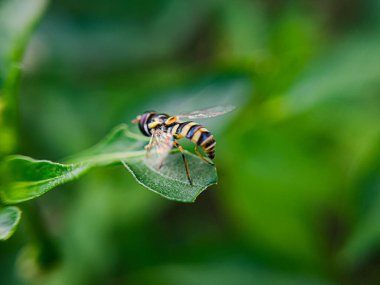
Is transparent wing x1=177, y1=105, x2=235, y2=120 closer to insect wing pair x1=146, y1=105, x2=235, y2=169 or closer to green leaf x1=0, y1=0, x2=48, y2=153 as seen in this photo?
insect wing pair x1=146, y1=105, x2=235, y2=169

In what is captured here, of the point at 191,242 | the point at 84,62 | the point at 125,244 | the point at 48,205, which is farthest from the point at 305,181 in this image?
the point at 84,62

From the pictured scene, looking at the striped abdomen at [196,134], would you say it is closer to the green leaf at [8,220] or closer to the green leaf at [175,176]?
the green leaf at [175,176]

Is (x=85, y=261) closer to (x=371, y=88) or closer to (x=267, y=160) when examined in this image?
(x=267, y=160)

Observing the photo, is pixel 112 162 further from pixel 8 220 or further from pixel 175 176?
pixel 8 220

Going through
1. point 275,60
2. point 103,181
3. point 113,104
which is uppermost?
point 275,60

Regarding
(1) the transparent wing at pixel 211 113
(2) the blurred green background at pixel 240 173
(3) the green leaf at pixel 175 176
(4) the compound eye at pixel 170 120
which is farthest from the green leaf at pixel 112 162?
(2) the blurred green background at pixel 240 173

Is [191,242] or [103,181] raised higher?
[103,181]
